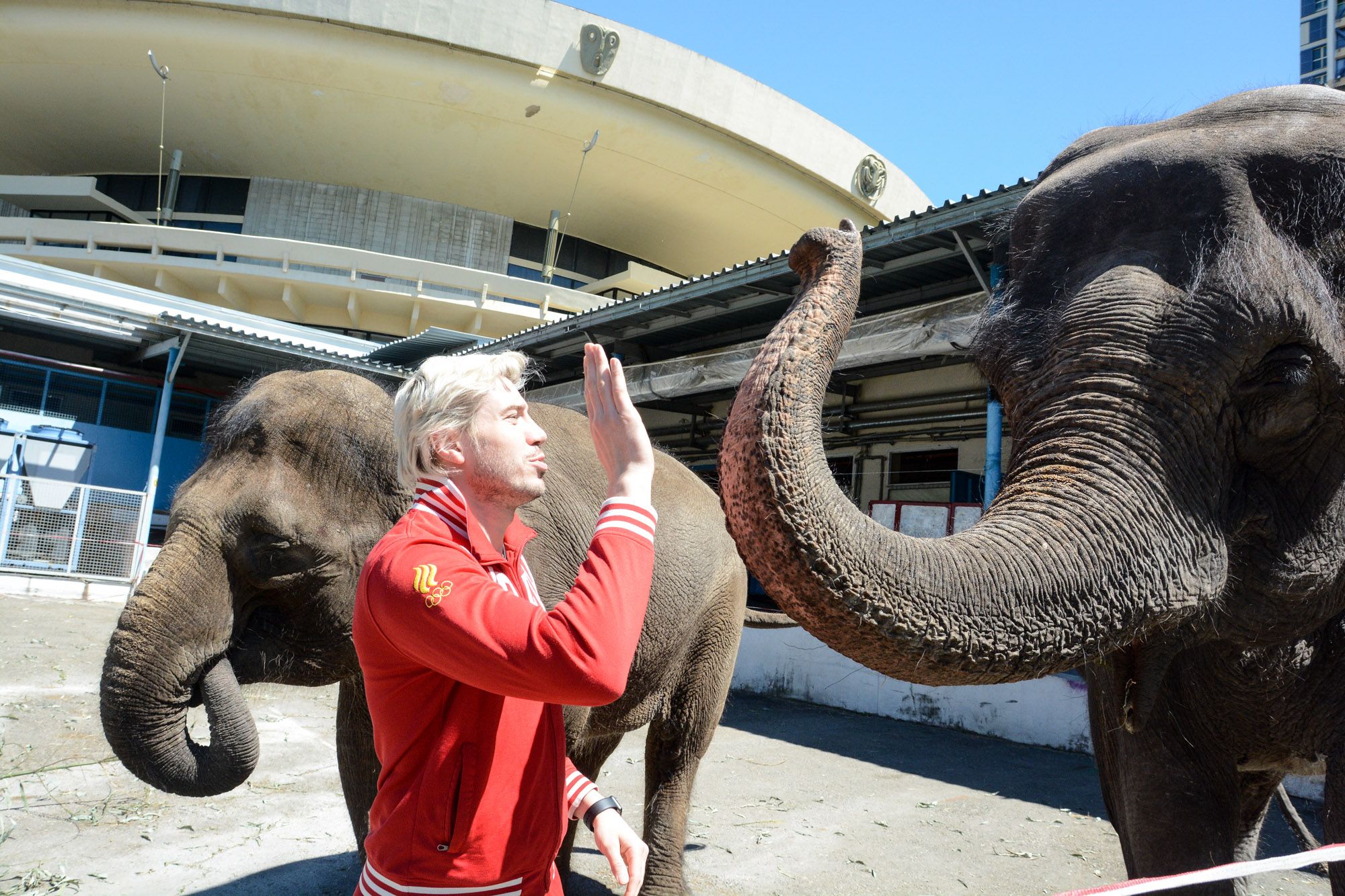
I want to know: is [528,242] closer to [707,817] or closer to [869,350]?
[869,350]

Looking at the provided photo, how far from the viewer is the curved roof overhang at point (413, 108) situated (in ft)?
77.3

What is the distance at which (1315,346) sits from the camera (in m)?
1.78

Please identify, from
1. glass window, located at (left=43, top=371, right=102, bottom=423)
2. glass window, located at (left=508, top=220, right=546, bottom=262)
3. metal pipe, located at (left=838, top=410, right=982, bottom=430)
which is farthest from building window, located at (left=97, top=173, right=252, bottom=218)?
metal pipe, located at (left=838, top=410, right=982, bottom=430)

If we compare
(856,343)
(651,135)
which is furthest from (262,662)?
(651,135)

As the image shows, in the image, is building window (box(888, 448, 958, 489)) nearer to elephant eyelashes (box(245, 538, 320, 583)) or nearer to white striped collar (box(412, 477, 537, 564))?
elephant eyelashes (box(245, 538, 320, 583))

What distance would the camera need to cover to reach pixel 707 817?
5.30 m

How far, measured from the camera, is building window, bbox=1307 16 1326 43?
52906mm

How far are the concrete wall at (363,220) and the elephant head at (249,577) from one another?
76.9ft

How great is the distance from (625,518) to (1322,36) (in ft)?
228

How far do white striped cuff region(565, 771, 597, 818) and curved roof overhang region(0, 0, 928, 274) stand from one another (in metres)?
25.1

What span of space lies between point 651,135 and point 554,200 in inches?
134

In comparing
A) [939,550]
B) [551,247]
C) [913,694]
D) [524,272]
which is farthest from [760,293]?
[524,272]

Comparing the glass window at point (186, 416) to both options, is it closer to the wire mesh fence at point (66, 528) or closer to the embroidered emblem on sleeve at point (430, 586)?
the wire mesh fence at point (66, 528)

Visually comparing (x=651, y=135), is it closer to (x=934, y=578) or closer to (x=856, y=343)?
(x=856, y=343)
